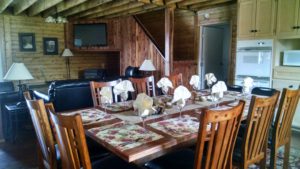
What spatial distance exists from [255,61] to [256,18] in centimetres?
79

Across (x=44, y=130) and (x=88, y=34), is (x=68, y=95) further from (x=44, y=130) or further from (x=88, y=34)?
(x=88, y=34)

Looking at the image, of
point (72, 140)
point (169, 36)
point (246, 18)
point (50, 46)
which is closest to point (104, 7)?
point (169, 36)

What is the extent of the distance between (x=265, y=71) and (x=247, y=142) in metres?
2.79

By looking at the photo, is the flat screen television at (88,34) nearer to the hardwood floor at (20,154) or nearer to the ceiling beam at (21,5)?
the ceiling beam at (21,5)

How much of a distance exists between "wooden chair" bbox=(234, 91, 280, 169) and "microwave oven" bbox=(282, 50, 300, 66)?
2.37m

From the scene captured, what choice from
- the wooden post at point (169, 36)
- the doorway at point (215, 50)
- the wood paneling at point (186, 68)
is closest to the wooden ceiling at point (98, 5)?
the wooden post at point (169, 36)

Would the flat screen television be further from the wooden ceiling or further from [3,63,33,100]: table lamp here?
[3,63,33,100]: table lamp

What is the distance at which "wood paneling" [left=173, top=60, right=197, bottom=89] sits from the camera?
5.84m

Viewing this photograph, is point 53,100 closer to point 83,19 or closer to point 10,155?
point 10,155

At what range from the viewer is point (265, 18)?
13.7 ft

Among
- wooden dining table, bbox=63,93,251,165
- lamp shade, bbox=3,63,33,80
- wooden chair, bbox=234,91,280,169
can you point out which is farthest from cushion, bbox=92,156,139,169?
lamp shade, bbox=3,63,33,80

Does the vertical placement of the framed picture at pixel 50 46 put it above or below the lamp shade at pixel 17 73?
above

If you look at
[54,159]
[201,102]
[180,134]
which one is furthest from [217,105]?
[54,159]

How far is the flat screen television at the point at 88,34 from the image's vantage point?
295 inches
